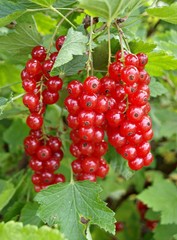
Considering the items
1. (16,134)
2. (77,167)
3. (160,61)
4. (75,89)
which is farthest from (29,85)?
(16,134)

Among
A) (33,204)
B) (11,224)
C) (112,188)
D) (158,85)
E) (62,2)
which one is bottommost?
(112,188)

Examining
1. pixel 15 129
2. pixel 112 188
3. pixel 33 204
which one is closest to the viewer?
pixel 33 204

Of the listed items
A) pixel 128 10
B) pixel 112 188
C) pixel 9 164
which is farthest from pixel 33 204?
pixel 112 188

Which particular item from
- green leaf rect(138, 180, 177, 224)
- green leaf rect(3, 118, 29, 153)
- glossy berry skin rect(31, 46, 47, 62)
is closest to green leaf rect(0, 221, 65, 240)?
glossy berry skin rect(31, 46, 47, 62)

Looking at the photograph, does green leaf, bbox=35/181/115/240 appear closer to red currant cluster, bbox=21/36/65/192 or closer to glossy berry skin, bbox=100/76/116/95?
red currant cluster, bbox=21/36/65/192

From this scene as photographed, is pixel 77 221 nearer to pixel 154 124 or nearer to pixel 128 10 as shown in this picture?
pixel 128 10

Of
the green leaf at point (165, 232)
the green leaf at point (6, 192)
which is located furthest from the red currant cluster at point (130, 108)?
the green leaf at point (165, 232)

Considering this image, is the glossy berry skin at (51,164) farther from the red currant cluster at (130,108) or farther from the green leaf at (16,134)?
the green leaf at (16,134)

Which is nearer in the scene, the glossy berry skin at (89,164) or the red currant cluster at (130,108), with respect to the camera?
the red currant cluster at (130,108)
